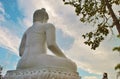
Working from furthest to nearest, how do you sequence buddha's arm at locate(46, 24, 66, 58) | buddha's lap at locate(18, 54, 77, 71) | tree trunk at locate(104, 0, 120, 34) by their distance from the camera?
1. tree trunk at locate(104, 0, 120, 34)
2. buddha's arm at locate(46, 24, 66, 58)
3. buddha's lap at locate(18, 54, 77, 71)

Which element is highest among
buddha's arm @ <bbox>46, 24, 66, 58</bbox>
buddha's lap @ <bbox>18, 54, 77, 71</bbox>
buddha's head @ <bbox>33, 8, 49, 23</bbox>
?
buddha's head @ <bbox>33, 8, 49, 23</bbox>

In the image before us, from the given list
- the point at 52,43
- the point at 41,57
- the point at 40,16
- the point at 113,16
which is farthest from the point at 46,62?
the point at 113,16

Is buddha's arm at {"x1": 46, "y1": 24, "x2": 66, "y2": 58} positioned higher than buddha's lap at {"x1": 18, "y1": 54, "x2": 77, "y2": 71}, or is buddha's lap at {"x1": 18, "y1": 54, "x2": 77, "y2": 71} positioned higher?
buddha's arm at {"x1": 46, "y1": 24, "x2": 66, "y2": 58}

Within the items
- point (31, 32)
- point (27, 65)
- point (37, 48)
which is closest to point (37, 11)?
point (31, 32)

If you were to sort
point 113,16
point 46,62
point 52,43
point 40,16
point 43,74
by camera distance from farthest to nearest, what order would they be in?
point 113,16
point 40,16
point 52,43
point 46,62
point 43,74

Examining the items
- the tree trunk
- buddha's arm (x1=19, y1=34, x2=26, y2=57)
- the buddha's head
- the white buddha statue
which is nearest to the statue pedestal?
the white buddha statue

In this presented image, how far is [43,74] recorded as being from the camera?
17.1ft

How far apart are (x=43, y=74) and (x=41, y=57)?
0.52m

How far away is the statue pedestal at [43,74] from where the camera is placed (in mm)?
5203

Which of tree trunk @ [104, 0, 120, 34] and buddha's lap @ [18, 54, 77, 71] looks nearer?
buddha's lap @ [18, 54, 77, 71]

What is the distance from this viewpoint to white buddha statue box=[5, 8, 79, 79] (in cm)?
528

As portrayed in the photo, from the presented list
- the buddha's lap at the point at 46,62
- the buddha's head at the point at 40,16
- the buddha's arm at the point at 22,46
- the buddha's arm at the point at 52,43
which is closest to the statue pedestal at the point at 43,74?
the buddha's lap at the point at 46,62

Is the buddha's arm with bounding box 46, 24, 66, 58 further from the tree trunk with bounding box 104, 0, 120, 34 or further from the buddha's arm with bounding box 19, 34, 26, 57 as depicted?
the tree trunk with bounding box 104, 0, 120, 34

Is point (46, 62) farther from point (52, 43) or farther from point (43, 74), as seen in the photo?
point (52, 43)
